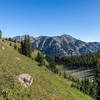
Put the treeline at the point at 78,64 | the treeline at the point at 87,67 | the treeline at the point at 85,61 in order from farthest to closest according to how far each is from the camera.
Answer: the treeline at the point at 85,61
the treeline at the point at 78,64
the treeline at the point at 87,67

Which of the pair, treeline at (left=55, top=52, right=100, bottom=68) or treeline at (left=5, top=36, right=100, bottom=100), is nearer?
treeline at (left=5, top=36, right=100, bottom=100)

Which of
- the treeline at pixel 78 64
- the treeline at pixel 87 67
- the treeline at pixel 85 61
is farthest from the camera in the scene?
the treeline at pixel 85 61

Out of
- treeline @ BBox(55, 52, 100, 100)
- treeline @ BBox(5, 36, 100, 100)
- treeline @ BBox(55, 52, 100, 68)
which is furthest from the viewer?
treeline @ BBox(55, 52, 100, 68)

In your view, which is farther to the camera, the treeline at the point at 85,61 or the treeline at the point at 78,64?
the treeline at the point at 85,61

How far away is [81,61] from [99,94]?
9509cm

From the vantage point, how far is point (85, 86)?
63.6 m

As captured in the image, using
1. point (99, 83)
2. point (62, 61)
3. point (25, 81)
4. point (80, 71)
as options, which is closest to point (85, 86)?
point (99, 83)

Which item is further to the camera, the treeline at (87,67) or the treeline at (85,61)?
the treeline at (85,61)

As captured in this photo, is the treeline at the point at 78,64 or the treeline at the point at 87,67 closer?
the treeline at the point at 87,67

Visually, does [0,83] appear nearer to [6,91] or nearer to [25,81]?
[6,91]

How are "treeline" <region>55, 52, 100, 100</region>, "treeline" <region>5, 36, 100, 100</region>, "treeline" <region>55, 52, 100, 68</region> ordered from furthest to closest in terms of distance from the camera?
"treeline" <region>55, 52, 100, 68</region> < "treeline" <region>5, 36, 100, 100</region> < "treeline" <region>55, 52, 100, 100</region>

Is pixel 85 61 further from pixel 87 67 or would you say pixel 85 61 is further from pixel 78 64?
pixel 78 64

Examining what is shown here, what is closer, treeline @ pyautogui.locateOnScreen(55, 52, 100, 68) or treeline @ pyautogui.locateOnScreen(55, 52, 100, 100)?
treeline @ pyautogui.locateOnScreen(55, 52, 100, 100)

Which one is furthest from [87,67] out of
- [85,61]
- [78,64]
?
[78,64]
